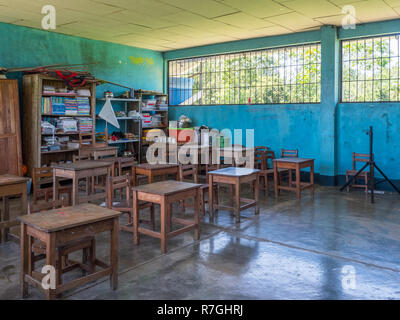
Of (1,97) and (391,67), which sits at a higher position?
(391,67)

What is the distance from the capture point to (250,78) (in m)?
9.25

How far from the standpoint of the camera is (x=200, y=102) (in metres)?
10.2

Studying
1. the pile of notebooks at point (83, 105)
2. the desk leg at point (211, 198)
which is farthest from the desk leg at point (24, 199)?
the pile of notebooks at point (83, 105)

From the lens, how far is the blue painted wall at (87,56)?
23.7ft

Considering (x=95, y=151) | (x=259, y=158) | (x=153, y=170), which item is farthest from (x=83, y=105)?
(x=259, y=158)

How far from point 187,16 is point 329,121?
11.7ft

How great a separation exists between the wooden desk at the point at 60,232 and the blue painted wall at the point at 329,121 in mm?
5976

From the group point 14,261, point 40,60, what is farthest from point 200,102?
point 14,261

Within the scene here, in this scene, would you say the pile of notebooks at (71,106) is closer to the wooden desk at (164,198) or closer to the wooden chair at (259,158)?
the wooden chair at (259,158)

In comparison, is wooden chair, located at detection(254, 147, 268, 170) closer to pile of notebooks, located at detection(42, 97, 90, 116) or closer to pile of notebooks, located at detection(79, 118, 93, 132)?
pile of notebooks, located at detection(79, 118, 93, 132)

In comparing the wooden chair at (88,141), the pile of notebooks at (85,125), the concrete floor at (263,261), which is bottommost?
the concrete floor at (263,261)

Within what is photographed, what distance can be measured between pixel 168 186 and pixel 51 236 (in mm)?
1819
